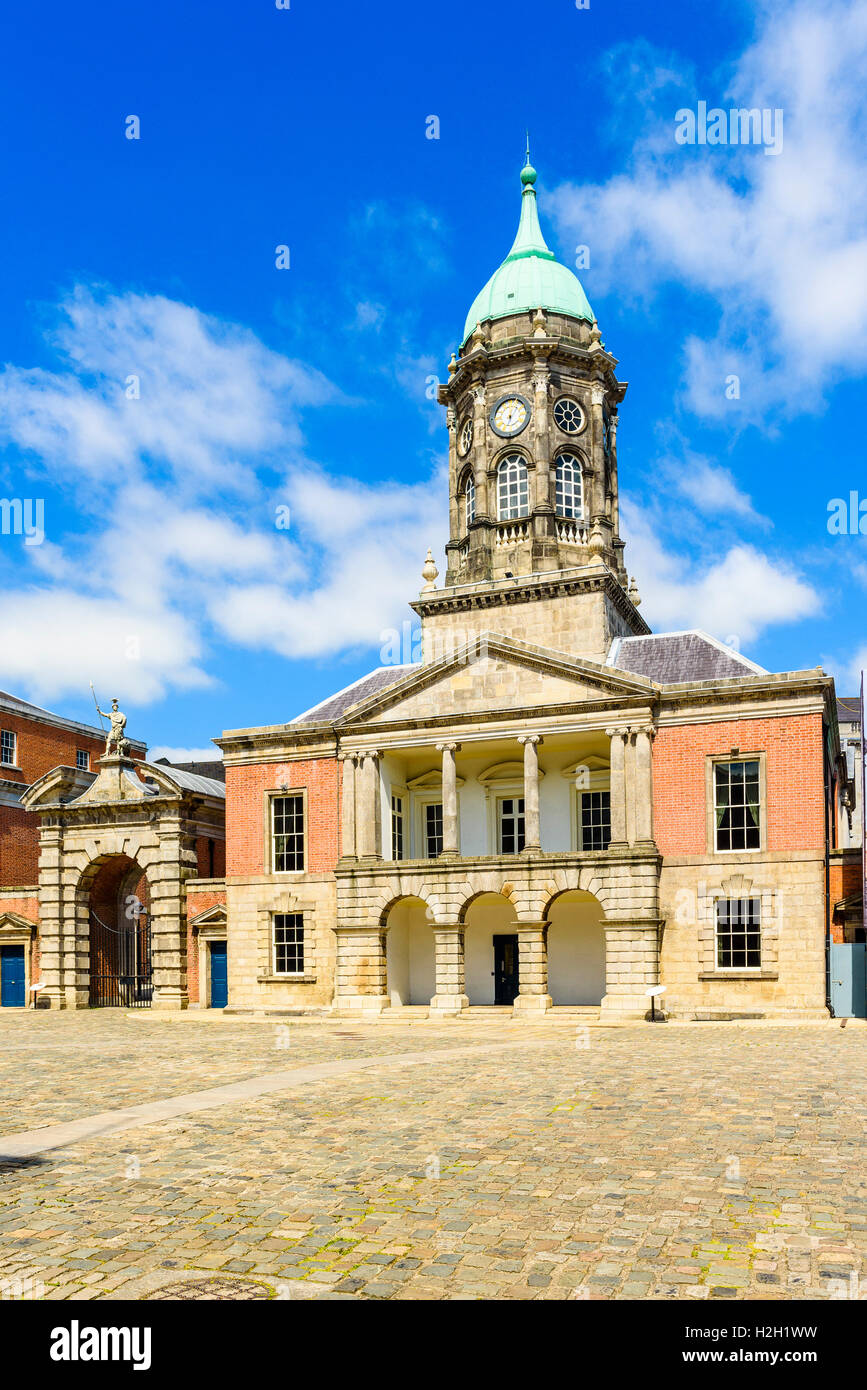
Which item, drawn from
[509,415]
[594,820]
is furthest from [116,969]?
[509,415]

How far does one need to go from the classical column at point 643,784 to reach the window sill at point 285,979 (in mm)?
12101

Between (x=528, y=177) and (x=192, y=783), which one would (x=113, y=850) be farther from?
(x=528, y=177)

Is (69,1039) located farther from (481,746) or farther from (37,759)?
(37,759)

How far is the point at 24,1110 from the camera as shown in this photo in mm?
15719

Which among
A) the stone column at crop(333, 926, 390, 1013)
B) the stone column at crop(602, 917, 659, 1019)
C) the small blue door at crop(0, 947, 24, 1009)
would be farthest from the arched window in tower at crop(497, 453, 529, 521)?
the small blue door at crop(0, 947, 24, 1009)

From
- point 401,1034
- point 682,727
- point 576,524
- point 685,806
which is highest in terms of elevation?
point 576,524

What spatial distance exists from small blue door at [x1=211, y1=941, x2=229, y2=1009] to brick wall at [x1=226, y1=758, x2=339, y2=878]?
327 cm

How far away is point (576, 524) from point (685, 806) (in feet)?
44.2

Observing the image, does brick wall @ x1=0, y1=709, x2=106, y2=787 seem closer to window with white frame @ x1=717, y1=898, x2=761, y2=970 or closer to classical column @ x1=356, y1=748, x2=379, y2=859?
classical column @ x1=356, y1=748, x2=379, y2=859

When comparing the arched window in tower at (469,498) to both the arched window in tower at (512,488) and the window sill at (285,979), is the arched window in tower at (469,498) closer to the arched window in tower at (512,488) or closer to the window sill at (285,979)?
the arched window in tower at (512,488)

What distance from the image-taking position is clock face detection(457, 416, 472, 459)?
148ft

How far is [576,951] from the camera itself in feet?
124

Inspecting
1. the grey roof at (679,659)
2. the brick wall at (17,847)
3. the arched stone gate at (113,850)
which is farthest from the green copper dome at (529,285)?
the brick wall at (17,847)
